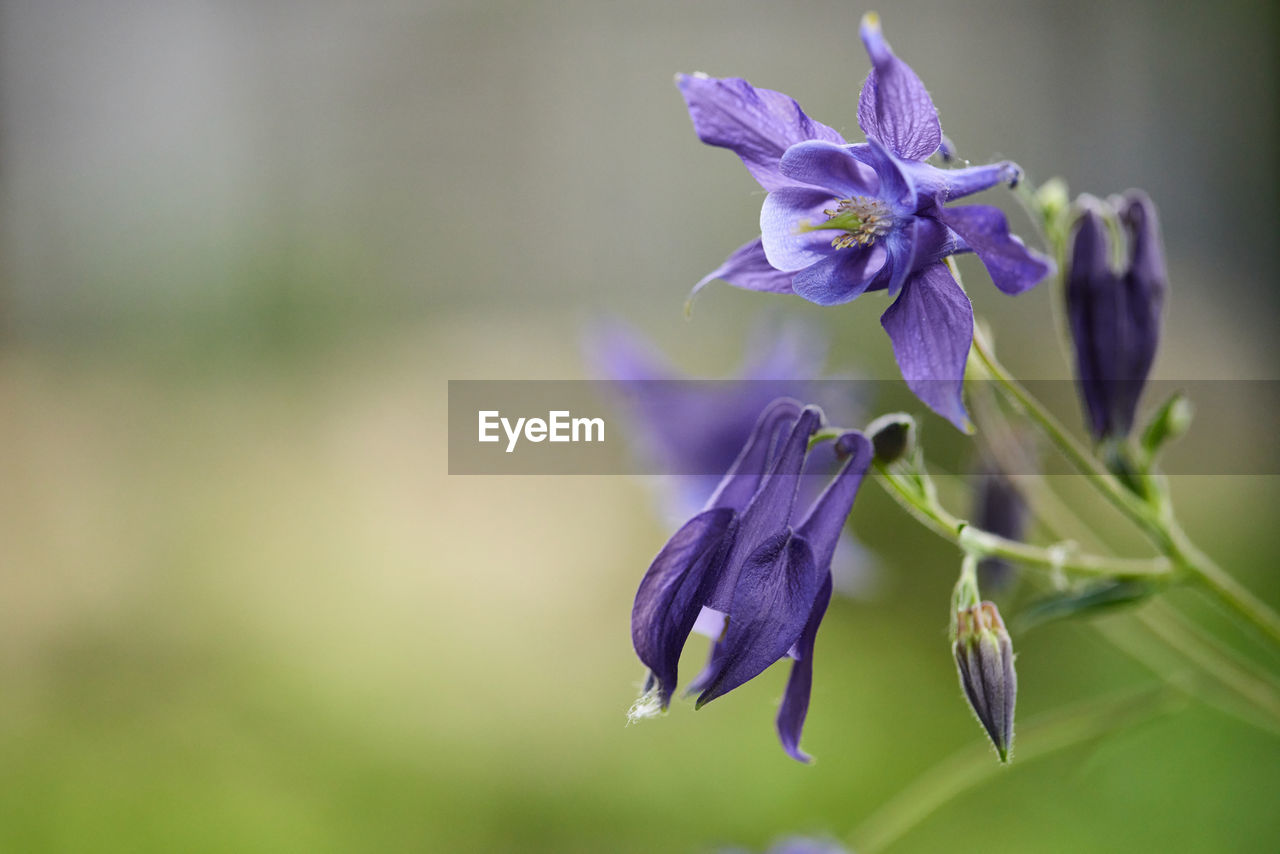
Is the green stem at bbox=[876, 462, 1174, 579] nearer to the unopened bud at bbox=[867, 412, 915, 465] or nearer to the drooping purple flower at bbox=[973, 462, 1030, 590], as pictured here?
the unopened bud at bbox=[867, 412, 915, 465]

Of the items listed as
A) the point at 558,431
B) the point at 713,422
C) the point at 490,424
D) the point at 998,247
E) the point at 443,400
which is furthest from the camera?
the point at 443,400

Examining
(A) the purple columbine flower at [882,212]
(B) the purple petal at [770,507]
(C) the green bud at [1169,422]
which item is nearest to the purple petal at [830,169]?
(A) the purple columbine flower at [882,212]

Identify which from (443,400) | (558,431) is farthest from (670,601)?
(443,400)

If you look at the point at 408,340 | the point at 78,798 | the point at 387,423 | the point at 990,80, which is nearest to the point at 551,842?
the point at 78,798

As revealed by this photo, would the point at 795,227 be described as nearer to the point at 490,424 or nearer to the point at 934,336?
the point at 934,336

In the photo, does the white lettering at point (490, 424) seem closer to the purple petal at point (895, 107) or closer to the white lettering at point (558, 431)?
the white lettering at point (558, 431)

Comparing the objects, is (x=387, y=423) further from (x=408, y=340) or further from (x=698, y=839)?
(x=698, y=839)
